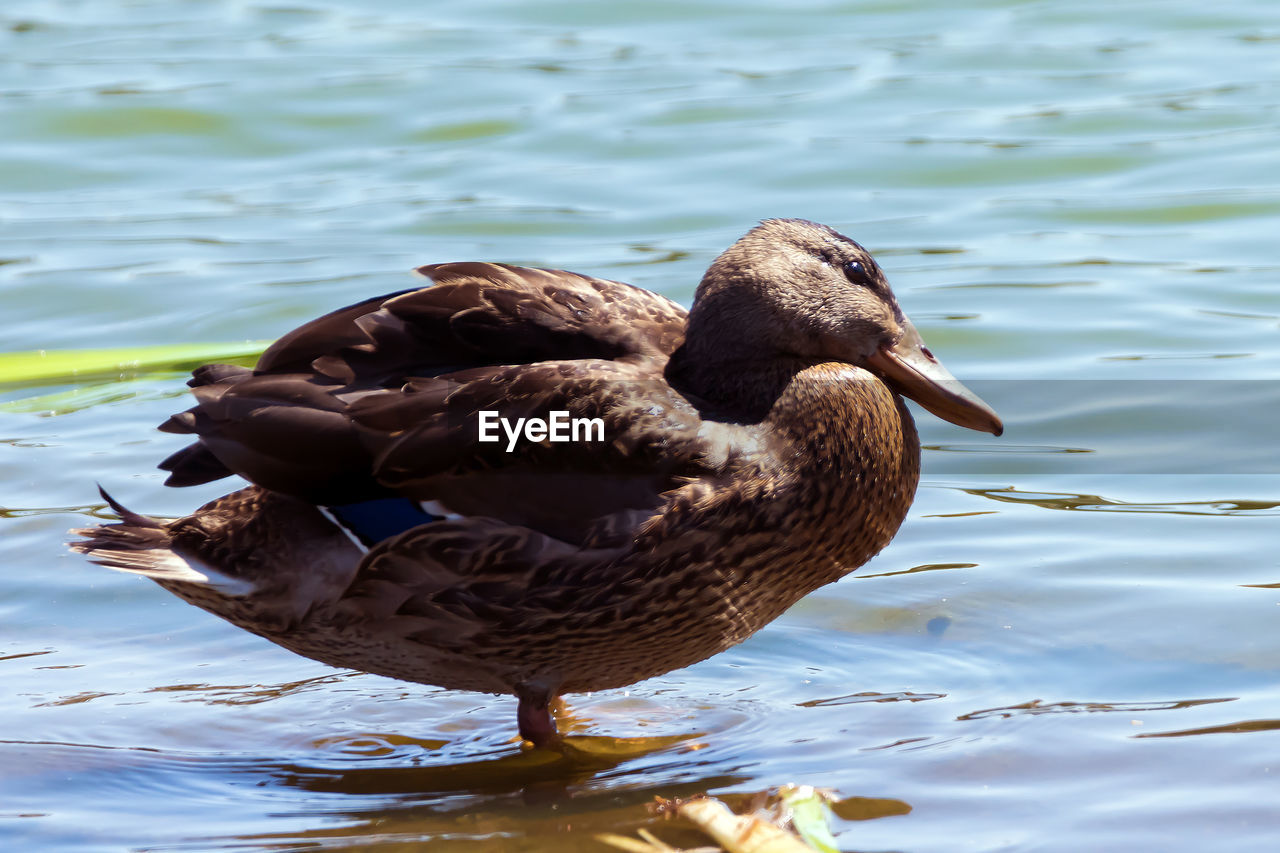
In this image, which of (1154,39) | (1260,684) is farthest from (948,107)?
(1260,684)

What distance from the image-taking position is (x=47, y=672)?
423 cm

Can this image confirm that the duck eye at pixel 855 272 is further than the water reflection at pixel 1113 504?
No

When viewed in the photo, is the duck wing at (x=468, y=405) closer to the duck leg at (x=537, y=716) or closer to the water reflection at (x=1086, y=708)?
the duck leg at (x=537, y=716)

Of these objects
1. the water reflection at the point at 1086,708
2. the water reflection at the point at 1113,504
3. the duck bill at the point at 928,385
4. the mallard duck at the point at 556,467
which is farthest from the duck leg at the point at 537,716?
the water reflection at the point at 1113,504

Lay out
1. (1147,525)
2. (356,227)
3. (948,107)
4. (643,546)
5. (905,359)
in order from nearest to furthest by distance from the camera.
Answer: (643,546)
(905,359)
(1147,525)
(356,227)
(948,107)

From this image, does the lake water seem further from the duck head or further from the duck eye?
the duck eye

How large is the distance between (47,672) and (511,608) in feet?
4.67

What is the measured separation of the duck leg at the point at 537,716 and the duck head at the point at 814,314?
806 mm

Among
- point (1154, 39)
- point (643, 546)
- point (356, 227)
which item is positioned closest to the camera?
point (643, 546)

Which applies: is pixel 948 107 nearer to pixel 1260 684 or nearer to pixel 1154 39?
pixel 1154 39

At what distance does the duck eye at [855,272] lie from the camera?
3652 millimetres

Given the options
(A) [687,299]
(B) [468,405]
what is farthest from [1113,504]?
(B) [468,405]

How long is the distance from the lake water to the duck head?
2.39 feet

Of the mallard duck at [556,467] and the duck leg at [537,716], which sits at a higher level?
the mallard duck at [556,467]
